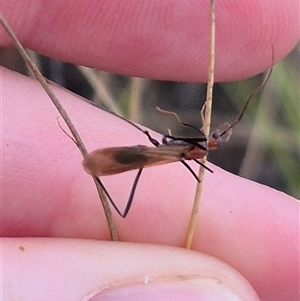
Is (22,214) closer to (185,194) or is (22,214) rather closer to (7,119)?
(7,119)

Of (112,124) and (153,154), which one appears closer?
(153,154)

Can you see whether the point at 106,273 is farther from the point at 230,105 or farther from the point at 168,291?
the point at 230,105

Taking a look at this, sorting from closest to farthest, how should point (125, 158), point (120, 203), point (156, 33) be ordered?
point (125, 158), point (120, 203), point (156, 33)

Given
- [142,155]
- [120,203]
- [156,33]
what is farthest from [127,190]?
[156,33]

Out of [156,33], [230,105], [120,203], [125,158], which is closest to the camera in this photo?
[125,158]

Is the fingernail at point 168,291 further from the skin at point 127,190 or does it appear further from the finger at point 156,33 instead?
the finger at point 156,33

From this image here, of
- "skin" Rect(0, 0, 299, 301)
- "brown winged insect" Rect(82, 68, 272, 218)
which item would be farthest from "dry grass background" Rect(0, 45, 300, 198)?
"brown winged insect" Rect(82, 68, 272, 218)

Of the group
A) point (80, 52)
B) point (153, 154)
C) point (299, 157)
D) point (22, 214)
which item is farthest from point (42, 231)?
point (299, 157)
